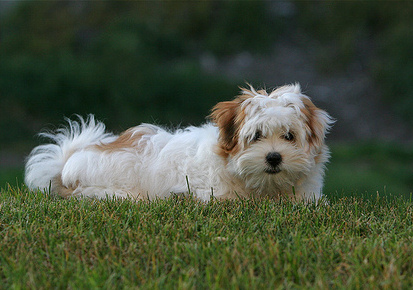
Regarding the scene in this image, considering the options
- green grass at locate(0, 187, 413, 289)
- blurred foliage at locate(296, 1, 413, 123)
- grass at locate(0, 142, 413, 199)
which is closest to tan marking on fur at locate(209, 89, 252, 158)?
green grass at locate(0, 187, 413, 289)

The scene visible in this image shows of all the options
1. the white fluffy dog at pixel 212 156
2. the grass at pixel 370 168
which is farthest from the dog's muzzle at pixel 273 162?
the grass at pixel 370 168

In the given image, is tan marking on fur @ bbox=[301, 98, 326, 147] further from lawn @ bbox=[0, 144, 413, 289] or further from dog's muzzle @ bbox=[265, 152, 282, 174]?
lawn @ bbox=[0, 144, 413, 289]

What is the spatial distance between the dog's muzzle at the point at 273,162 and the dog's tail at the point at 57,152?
6.63 feet

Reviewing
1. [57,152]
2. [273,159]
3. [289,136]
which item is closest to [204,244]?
[273,159]

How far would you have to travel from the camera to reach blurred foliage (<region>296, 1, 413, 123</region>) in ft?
53.6

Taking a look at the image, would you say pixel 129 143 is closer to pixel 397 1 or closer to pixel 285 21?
pixel 285 21

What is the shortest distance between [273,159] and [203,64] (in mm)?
11981

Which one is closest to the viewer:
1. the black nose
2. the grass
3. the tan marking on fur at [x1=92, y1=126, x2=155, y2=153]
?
the black nose

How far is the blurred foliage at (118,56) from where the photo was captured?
544 inches

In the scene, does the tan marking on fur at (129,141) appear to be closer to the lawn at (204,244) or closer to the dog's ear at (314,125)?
the lawn at (204,244)

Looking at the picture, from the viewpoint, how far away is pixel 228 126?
5.00m

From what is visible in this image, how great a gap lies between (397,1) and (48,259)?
1649cm

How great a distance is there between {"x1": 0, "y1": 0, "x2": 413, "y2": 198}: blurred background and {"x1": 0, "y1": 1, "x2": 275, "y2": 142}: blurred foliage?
0.03 m

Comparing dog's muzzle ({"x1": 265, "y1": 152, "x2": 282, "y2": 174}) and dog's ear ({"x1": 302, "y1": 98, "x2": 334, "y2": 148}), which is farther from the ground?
dog's ear ({"x1": 302, "y1": 98, "x2": 334, "y2": 148})
